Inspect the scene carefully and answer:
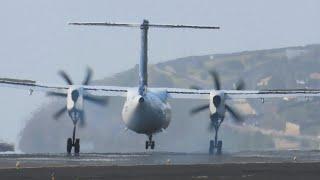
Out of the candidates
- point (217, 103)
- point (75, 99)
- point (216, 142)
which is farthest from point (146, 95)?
point (216, 142)

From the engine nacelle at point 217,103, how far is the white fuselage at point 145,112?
411 cm

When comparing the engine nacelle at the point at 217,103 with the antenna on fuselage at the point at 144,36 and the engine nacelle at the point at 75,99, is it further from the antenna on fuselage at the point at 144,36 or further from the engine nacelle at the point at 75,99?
the engine nacelle at the point at 75,99

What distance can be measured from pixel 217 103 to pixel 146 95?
830cm

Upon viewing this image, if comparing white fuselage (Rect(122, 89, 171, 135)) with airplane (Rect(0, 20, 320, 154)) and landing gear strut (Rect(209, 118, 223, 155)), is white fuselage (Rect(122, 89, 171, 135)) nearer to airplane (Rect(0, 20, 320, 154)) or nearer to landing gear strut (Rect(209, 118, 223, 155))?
airplane (Rect(0, 20, 320, 154))

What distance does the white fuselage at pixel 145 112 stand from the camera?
6831 cm

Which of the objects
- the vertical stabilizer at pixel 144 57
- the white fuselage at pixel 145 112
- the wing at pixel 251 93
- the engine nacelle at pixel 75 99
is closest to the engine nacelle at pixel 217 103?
the wing at pixel 251 93

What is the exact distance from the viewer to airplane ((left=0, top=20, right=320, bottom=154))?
69.6 m

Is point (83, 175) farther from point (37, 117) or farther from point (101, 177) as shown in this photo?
point (37, 117)

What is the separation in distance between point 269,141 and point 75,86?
12341cm

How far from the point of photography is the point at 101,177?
37469mm

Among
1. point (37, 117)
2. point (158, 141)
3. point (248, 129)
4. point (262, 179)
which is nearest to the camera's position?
point (262, 179)

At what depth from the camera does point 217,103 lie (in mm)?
75125

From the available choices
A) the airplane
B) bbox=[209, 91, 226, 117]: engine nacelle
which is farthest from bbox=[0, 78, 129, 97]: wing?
bbox=[209, 91, 226, 117]: engine nacelle

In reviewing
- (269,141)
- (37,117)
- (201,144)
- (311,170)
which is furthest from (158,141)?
(311,170)
